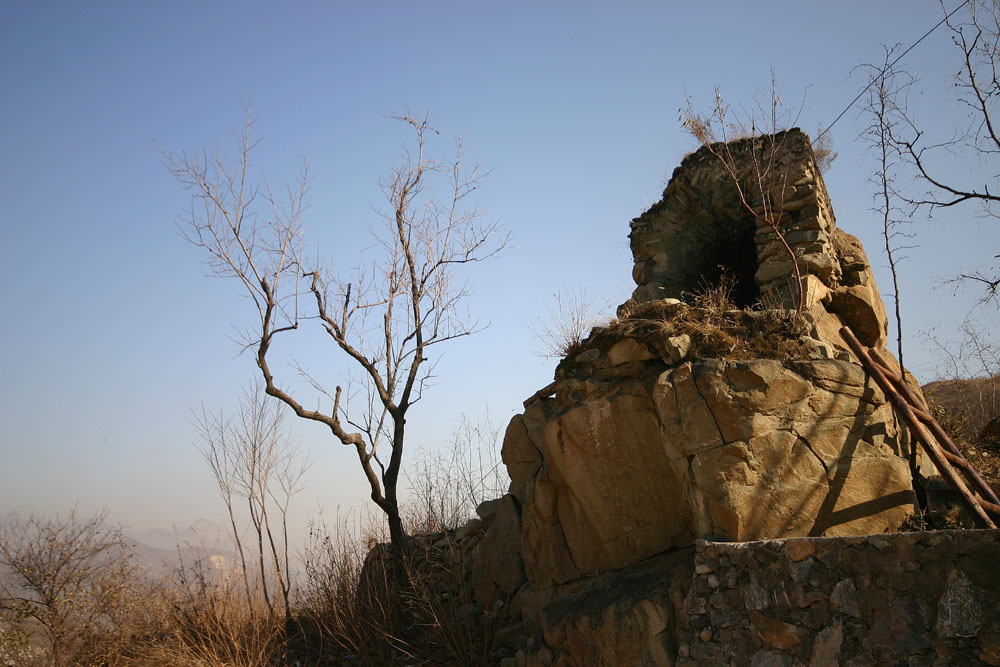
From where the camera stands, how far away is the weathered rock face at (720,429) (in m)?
4.88

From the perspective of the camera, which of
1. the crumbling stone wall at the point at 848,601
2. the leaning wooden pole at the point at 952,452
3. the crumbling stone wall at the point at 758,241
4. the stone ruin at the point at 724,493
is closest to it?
the crumbling stone wall at the point at 848,601

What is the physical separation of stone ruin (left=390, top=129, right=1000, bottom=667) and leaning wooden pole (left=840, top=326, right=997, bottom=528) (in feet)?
0.41

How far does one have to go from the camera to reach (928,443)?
459 centimetres

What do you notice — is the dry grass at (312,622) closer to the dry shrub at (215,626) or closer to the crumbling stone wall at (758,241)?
the dry shrub at (215,626)

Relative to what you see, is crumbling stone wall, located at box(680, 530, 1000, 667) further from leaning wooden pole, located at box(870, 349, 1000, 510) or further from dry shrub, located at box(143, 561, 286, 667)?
dry shrub, located at box(143, 561, 286, 667)

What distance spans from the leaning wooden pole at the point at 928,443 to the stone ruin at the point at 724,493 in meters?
0.12

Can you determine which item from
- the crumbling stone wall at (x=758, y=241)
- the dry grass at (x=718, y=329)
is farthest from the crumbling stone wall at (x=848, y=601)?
the crumbling stone wall at (x=758, y=241)

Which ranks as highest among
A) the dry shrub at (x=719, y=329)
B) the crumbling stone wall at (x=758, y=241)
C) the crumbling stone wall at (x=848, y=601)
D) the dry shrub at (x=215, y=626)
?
the crumbling stone wall at (x=758, y=241)

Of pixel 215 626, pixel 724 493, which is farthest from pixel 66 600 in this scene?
pixel 724 493

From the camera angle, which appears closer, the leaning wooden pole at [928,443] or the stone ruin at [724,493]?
the stone ruin at [724,493]

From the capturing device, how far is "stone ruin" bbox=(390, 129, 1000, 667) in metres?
4.02

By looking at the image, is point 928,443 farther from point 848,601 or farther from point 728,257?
point 728,257

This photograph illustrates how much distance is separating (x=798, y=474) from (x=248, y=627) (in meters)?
6.48

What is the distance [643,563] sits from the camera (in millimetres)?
5773
